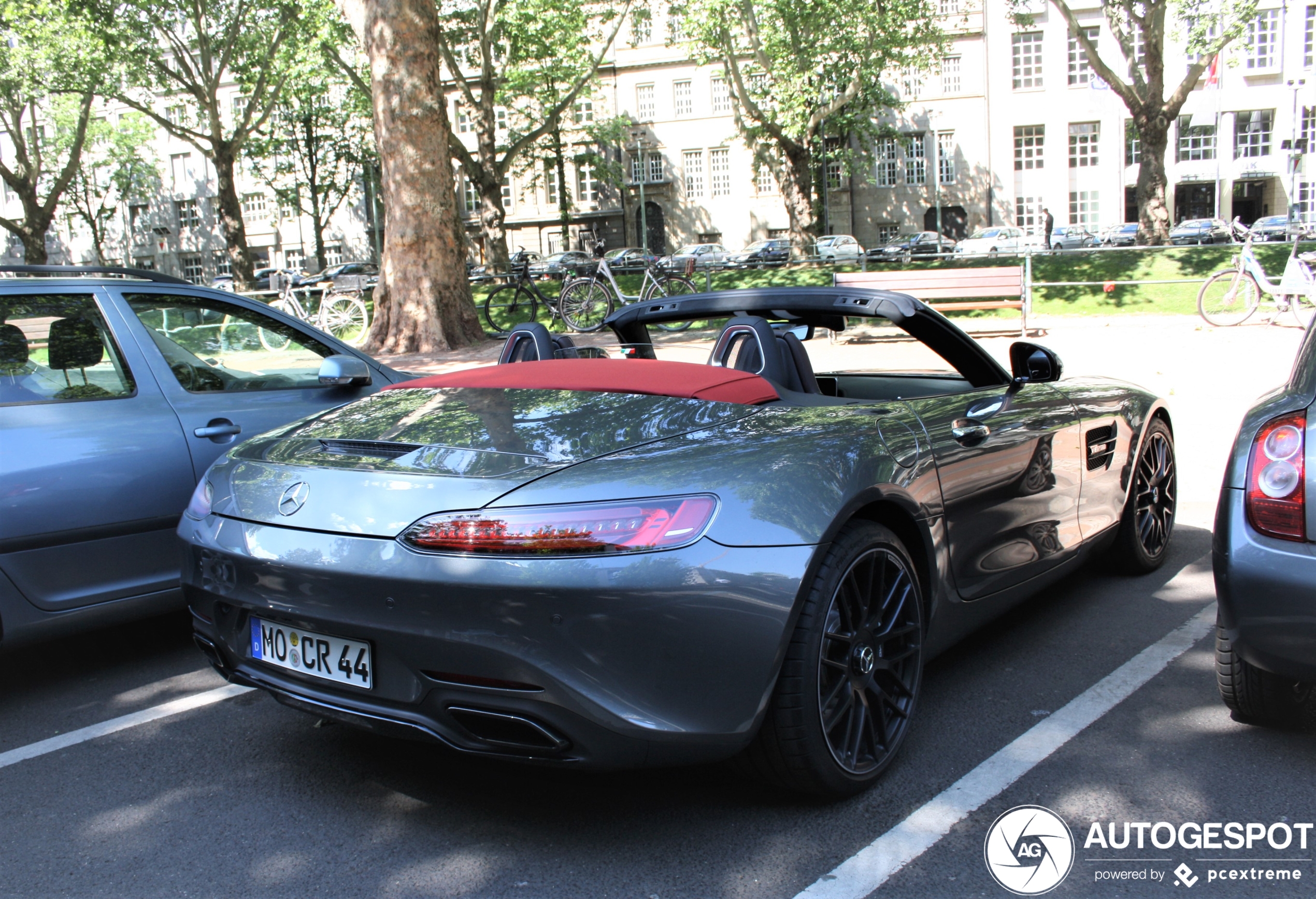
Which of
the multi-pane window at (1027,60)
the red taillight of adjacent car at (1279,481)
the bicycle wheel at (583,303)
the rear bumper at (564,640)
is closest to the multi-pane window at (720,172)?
the multi-pane window at (1027,60)

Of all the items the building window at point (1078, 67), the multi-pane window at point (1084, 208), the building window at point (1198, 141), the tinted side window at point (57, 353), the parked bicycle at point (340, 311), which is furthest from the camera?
the multi-pane window at point (1084, 208)

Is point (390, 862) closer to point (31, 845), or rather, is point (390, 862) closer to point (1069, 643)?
point (31, 845)

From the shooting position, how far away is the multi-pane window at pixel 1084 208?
185ft

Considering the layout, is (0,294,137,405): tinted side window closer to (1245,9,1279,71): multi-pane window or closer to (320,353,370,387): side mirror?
(320,353,370,387): side mirror

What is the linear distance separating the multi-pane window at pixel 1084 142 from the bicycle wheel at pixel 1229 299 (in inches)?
1821

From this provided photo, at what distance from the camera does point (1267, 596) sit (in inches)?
107

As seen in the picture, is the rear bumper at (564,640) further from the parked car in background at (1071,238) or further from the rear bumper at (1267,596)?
the parked car in background at (1071,238)

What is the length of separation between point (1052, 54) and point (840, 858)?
60.1 m

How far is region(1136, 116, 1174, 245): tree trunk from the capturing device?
2430cm

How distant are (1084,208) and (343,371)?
2306 inches

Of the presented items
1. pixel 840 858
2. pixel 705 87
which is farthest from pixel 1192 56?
pixel 705 87

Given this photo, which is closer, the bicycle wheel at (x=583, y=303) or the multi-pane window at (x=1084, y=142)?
the bicycle wheel at (x=583, y=303)

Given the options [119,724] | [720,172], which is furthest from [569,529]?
[720,172]

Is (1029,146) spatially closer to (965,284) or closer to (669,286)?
(669,286)
